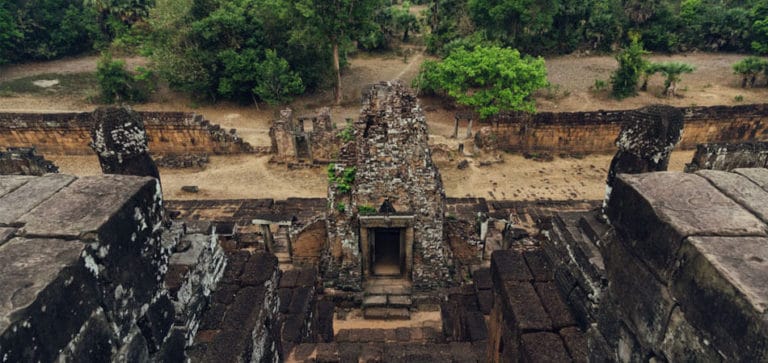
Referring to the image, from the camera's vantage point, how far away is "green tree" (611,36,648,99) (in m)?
24.6

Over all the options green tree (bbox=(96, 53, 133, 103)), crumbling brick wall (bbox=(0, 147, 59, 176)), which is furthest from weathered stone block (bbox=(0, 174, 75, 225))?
green tree (bbox=(96, 53, 133, 103))

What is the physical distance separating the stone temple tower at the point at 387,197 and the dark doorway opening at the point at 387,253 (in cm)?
A: 7

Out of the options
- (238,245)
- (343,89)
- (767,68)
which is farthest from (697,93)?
(238,245)

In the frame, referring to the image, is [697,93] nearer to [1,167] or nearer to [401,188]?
[401,188]

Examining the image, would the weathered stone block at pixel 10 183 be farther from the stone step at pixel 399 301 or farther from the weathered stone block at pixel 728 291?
the stone step at pixel 399 301

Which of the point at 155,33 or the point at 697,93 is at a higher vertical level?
the point at 155,33

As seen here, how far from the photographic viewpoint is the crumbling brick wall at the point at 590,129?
19047 mm

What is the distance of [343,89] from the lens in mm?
27719

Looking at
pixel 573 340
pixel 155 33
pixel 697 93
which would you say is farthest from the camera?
pixel 697 93

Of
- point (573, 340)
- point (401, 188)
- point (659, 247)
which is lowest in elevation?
point (401, 188)

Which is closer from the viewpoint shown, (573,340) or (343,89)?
(573,340)

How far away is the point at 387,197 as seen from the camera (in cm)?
932

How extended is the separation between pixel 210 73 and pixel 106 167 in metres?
20.7

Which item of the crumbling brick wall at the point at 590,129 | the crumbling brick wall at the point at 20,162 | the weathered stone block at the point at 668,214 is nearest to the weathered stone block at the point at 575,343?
the weathered stone block at the point at 668,214
